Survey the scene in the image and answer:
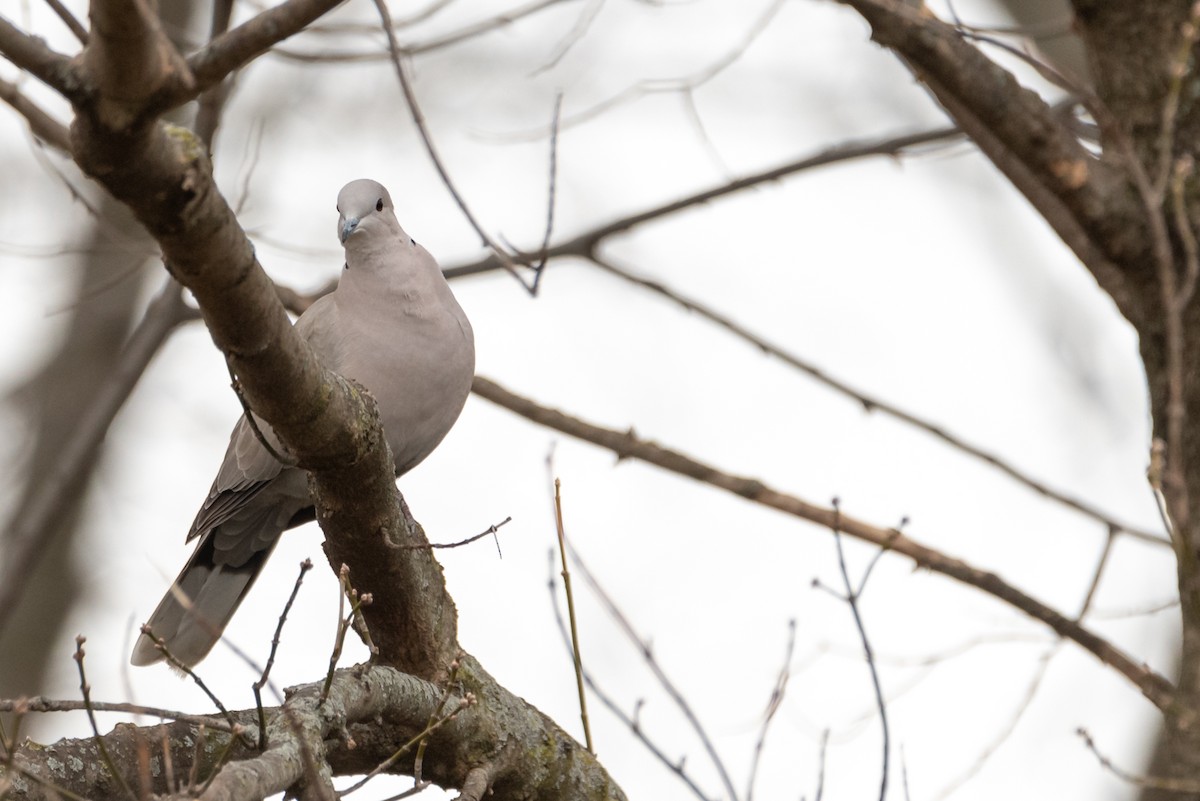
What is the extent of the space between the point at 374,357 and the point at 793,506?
129cm

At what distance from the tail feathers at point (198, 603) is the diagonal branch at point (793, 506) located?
94 centimetres

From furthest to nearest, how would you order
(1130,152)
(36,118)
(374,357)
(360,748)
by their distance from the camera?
(36,118) → (374,357) → (1130,152) → (360,748)

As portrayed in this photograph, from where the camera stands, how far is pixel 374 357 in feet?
12.0

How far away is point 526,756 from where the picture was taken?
314cm

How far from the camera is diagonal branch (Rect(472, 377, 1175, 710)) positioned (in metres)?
3.45

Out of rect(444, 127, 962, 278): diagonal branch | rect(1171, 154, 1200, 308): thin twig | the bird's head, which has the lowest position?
rect(1171, 154, 1200, 308): thin twig

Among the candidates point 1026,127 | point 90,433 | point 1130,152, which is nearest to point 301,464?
point 1026,127

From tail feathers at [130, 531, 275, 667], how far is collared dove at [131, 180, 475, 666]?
1cm

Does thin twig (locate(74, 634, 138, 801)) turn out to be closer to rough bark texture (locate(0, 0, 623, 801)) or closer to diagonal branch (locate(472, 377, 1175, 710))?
rough bark texture (locate(0, 0, 623, 801))

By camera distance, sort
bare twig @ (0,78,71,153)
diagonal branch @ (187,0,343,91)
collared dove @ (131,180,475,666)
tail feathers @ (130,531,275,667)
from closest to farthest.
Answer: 1. diagonal branch @ (187,0,343,91)
2. collared dove @ (131,180,475,666)
3. bare twig @ (0,78,71,153)
4. tail feathers @ (130,531,275,667)

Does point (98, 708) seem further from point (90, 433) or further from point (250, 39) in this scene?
point (90, 433)

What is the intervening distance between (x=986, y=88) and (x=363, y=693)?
6.19 ft

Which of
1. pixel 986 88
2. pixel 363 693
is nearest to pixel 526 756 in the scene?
pixel 363 693

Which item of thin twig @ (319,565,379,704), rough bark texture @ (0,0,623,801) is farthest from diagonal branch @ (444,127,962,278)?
thin twig @ (319,565,379,704)
